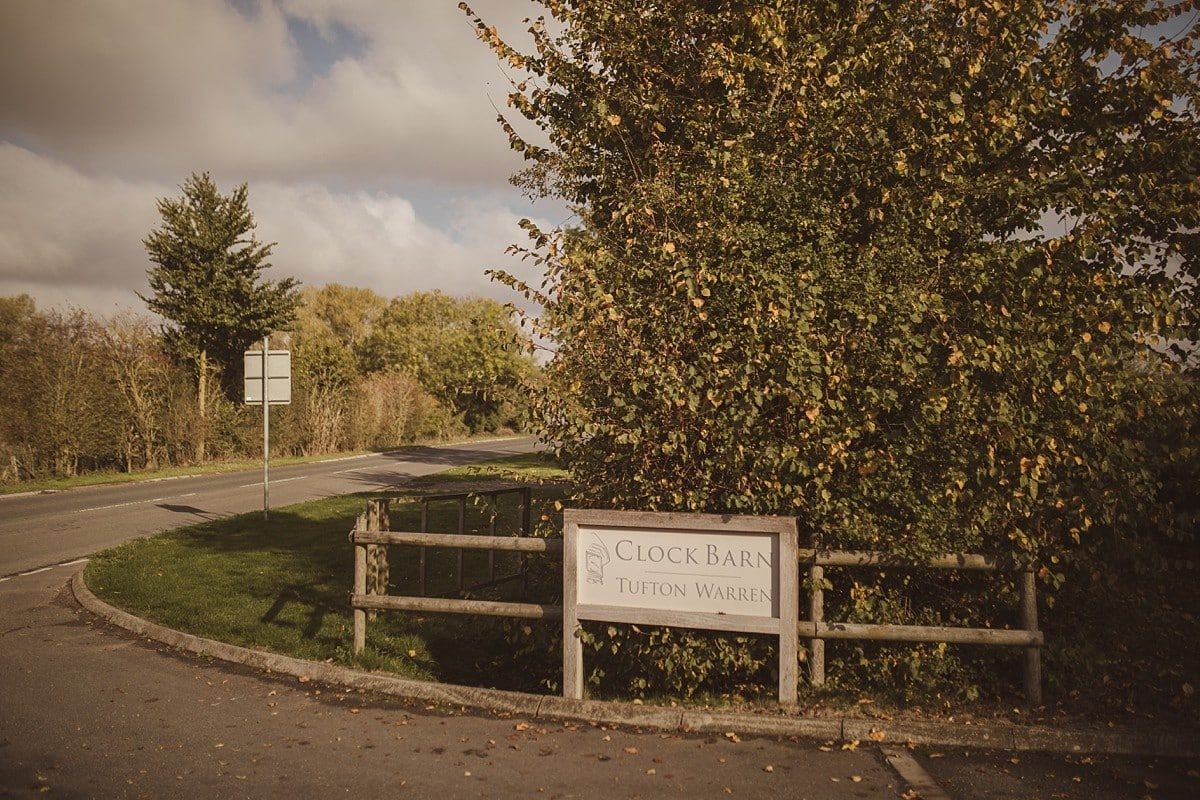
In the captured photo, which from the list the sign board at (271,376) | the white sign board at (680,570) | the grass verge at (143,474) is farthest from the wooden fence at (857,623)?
the grass verge at (143,474)

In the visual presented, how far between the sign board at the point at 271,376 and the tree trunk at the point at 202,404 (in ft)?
44.1

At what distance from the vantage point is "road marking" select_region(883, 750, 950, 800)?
4.39 meters

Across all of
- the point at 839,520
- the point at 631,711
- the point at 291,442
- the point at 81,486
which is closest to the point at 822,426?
the point at 839,520

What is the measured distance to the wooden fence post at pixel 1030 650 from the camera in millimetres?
5664

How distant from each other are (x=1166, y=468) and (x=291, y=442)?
32812 mm

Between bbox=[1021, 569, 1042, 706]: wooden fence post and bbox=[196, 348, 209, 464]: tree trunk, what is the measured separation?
2829cm

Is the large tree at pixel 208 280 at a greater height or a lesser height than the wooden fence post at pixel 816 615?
greater

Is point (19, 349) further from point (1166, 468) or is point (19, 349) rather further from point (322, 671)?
point (1166, 468)

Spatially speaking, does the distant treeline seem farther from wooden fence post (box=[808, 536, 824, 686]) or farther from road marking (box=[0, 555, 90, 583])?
road marking (box=[0, 555, 90, 583])

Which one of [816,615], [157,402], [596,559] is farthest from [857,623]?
[157,402]

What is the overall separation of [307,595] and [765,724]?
19.5ft

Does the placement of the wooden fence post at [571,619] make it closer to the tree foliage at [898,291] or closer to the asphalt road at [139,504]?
the tree foliage at [898,291]

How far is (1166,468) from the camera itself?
665 centimetres

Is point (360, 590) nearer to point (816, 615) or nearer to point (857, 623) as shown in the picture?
point (816, 615)
